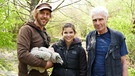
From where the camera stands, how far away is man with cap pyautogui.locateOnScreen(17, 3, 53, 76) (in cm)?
266

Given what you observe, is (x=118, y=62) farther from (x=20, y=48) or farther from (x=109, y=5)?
(x=109, y=5)

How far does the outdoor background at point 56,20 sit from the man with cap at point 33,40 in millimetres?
664

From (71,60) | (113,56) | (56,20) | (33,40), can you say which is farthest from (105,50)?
(56,20)

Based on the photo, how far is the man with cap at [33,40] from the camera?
266 cm

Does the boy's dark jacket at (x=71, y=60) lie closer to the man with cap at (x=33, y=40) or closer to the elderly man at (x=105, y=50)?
the elderly man at (x=105, y=50)

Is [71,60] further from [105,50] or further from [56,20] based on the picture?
[56,20]

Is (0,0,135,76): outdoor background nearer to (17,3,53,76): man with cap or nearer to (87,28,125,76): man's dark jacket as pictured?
(17,3,53,76): man with cap

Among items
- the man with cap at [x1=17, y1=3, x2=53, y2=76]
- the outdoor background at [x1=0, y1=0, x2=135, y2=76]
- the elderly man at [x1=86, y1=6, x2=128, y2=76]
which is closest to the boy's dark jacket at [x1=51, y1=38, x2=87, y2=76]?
the elderly man at [x1=86, y1=6, x2=128, y2=76]

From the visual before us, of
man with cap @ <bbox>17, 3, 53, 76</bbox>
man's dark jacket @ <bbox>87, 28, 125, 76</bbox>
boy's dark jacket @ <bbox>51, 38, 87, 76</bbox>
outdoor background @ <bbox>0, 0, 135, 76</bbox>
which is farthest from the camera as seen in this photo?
outdoor background @ <bbox>0, 0, 135, 76</bbox>

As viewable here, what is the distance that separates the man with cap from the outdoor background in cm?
66

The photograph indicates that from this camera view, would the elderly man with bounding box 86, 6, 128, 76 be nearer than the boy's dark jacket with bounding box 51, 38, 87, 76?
Yes

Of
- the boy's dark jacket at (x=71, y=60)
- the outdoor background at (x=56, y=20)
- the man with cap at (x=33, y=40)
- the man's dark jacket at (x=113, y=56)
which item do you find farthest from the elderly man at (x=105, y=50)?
the outdoor background at (x=56, y=20)

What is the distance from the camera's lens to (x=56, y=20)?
7.61 meters

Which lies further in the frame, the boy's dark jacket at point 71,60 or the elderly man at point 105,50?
the boy's dark jacket at point 71,60
